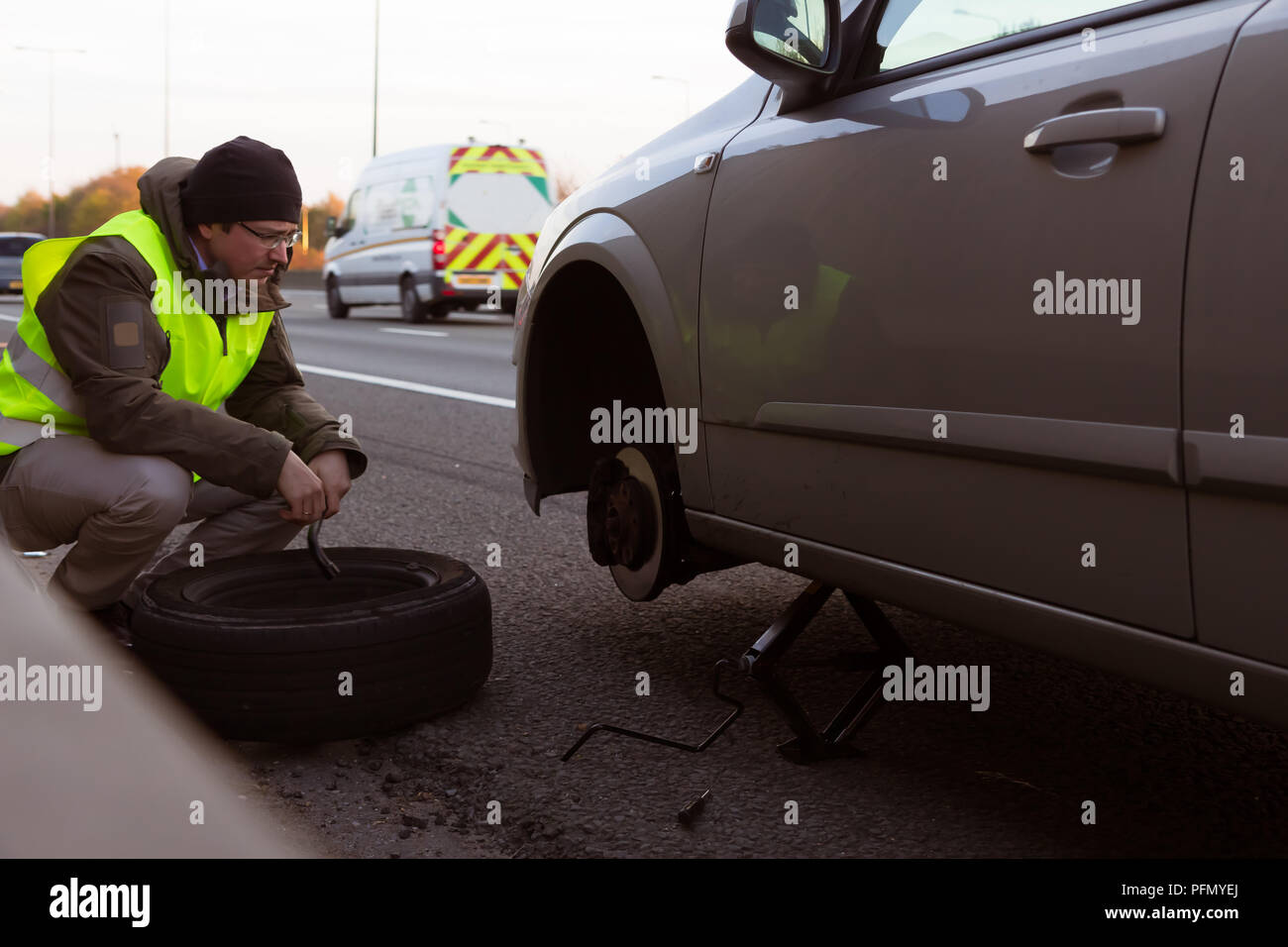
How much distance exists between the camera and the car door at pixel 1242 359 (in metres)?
1.52

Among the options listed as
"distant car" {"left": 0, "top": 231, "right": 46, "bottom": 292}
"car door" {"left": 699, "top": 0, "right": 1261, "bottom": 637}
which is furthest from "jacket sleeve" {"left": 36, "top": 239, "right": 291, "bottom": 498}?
"distant car" {"left": 0, "top": 231, "right": 46, "bottom": 292}

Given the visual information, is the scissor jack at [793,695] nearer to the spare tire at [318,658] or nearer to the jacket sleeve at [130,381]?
the spare tire at [318,658]

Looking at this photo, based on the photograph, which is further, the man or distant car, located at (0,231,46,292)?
distant car, located at (0,231,46,292)

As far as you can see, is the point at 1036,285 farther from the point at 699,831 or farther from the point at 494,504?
the point at 494,504

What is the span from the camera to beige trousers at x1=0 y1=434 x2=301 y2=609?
279cm

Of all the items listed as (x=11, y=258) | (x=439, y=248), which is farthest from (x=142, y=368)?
(x=11, y=258)

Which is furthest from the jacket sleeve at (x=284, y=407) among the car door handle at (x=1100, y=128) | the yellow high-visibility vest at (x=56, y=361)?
the car door handle at (x=1100, y=128)

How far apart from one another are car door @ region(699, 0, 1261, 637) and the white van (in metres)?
13.8

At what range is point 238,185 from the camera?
2.73 m

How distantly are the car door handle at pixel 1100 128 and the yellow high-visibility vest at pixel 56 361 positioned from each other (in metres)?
1.84

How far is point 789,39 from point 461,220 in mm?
14719

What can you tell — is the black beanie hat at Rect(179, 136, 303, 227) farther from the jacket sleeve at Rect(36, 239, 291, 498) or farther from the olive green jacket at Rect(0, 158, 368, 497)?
the jacket sleeve at Rect(36, 239, 291, 498)
